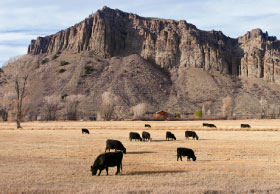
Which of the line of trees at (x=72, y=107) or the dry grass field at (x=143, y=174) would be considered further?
the line of trees at (x=72, y=107)

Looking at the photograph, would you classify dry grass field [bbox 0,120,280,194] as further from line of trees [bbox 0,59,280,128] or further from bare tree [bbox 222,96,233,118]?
bare tree [bbox 222,96,233,118]

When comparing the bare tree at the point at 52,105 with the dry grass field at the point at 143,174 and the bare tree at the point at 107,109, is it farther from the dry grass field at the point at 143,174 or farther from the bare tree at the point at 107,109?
the dry grass field at the point at 143,174

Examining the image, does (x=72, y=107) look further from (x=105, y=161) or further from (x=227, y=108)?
(x=105, y=161)

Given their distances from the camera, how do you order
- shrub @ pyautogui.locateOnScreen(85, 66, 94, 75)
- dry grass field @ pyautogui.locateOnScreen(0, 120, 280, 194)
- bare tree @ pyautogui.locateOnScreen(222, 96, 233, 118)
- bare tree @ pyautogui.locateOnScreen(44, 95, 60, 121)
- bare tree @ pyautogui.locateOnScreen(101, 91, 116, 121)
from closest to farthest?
1. dry grass field @ pyautogui.locateOnScreen(0, 120, 280, 194)
2. bare tree @ pyautogui.locateOnScreen(101, 91, 116, 121)
3. bare tree @ pyautogui.locateOnScreen(44, 95, 60, 121)
4. bare tree @ pyautogui.locateOnScreen(222, 96, 233, 118)
5. shrub @ pyautogui.locateOnScreen(85, 66, 94, 75)

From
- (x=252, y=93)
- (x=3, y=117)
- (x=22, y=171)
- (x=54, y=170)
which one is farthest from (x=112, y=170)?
(x=252, y=93)

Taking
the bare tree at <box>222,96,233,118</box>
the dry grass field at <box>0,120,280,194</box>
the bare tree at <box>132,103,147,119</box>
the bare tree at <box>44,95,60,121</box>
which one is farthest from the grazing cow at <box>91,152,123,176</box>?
the bare tree at <box>222,96,233,118</box>

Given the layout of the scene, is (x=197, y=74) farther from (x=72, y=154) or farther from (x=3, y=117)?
(x=72, y=154)

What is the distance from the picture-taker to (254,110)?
154 metres

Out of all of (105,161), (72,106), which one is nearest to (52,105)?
(72,106)

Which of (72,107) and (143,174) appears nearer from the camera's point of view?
(143,174)

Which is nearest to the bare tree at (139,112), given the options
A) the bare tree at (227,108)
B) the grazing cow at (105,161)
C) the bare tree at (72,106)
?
the bare tree at (72,106)

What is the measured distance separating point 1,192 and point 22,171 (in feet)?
13.1

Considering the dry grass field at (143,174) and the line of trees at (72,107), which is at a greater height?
the line of trees at (72,107)

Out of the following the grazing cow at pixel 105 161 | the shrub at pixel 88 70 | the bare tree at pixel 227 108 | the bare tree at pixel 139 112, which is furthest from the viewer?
the shrub at pixel 88 70
